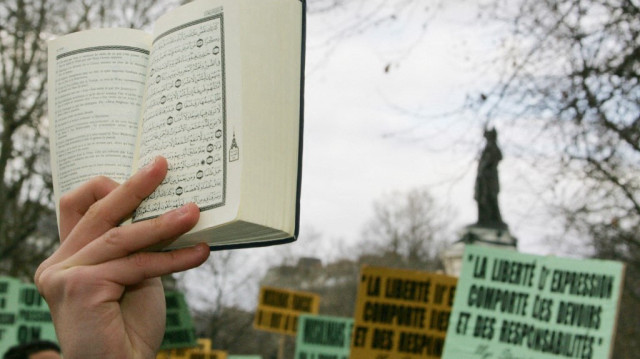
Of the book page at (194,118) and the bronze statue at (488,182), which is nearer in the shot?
the book page at (194,118)

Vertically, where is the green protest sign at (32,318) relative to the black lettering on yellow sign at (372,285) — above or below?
below

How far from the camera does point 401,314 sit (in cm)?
810

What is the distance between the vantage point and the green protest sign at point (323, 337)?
44.2 ft

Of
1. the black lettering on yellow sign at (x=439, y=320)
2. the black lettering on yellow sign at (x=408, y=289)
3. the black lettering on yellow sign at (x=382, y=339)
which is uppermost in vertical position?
the black lettering on yellow sign at (x=408, y=289)

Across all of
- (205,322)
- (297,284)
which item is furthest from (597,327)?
(297,284)

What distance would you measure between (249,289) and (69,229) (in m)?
45.5

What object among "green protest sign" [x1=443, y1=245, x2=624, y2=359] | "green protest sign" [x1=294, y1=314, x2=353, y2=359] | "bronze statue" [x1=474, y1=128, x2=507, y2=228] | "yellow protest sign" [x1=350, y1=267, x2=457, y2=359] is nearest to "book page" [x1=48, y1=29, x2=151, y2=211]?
"green protest sign" [x1=443, y1=245, x2=624, y2=359]

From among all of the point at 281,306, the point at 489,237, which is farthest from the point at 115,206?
the point at 281,306

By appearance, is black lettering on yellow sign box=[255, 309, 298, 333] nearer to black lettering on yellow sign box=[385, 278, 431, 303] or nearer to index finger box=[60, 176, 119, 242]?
black lettering on yellow sign box=[385, 278, 431, 303]

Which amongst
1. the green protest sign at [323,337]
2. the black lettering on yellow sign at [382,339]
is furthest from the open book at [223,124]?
the green protest sign at [323,337]

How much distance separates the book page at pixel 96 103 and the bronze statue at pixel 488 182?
6944 mm

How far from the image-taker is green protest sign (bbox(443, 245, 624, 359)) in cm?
640

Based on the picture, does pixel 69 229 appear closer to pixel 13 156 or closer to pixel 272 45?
pixel 272 45

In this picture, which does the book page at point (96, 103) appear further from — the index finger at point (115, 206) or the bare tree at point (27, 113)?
the bare tree at point (27, 113)
